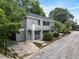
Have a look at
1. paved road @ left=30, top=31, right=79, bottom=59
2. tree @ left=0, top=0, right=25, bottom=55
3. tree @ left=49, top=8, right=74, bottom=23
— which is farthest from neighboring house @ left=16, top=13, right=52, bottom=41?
tree @ left=49, top=8, right=74, bottom=23

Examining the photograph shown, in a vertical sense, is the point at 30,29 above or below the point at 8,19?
below

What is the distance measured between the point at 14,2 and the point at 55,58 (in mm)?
11192

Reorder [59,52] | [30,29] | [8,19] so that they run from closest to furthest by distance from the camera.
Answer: [59,52]
[8,19]
[30,29]

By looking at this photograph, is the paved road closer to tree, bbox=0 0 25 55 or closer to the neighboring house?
tree, bbox=0 0 25 55

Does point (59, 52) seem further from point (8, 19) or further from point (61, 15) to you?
point (61, 15)

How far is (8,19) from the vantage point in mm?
23234

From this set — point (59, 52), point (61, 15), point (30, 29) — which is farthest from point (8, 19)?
point (61, 15)

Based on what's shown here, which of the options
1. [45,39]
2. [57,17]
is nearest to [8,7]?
[45,39]

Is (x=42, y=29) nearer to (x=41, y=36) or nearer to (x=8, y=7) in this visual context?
(x=41, y=36)

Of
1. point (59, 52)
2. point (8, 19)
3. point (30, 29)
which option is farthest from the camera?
point (30, 29)

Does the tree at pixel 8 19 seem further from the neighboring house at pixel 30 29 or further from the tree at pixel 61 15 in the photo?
the tree at pixel 61 15

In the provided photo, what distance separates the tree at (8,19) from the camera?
20.1 metres

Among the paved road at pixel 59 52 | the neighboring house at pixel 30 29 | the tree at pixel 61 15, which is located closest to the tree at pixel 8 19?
the paved road at pixel 59 52

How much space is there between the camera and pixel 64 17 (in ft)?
269
